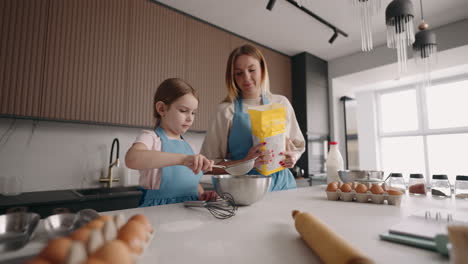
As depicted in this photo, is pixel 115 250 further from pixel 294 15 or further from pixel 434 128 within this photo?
pixel 434 128

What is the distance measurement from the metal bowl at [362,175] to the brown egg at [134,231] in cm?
100

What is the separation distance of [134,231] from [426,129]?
16.0 ft

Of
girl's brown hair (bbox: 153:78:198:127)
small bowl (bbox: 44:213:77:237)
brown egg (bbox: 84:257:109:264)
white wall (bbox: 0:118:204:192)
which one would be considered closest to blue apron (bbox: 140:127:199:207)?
girl's brown hair (bbox: 153:78:198:127)

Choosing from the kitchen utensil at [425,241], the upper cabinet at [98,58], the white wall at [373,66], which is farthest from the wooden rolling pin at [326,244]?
the white wall at [373,66]

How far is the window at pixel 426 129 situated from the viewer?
3.62m

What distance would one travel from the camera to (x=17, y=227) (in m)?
0.44

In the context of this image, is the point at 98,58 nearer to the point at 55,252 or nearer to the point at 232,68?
the point at 232,68

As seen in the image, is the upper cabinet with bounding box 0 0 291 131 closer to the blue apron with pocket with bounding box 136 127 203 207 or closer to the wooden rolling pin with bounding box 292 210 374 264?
the blue apron with pocket with bounding box 136 127 203 207

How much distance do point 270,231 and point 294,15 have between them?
2.50 meters

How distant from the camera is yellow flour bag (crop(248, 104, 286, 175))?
1.11 m

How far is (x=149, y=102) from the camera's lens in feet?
6.92

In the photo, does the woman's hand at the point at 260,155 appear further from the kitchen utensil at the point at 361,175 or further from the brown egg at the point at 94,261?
the brown egg at the point at 94,261

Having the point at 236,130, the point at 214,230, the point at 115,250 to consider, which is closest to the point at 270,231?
the point at 214,230

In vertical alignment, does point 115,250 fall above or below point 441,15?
below
